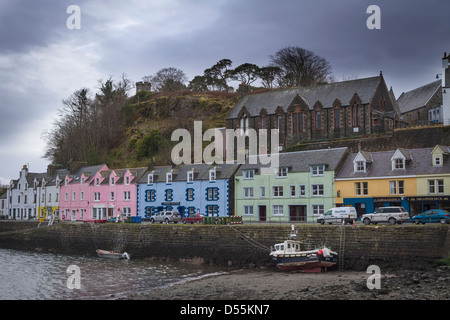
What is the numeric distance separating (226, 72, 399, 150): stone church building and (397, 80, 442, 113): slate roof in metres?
9.60

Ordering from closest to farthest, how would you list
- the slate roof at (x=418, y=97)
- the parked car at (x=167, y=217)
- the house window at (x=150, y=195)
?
the parked car at (x=167, y=217) → the house window at (x=150, y=195) → the slate roof at (x=418, y=97)

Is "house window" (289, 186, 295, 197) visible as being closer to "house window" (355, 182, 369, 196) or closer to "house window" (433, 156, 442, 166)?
"house window" (355, 182, 369, 196)

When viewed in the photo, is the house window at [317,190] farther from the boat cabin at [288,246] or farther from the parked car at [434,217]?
the boat cabin at [288,246]

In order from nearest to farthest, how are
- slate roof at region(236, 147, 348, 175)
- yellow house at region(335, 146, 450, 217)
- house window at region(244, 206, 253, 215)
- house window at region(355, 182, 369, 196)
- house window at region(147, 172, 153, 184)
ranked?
yellow house at region(335, 146, 450, 217) → house window at region(355, 182, 369, 196) → slate roof at region(236, 147, 348, 175) → house window at region(244, 206, 253, 215) → house window at region(147, 172, 153, 184)

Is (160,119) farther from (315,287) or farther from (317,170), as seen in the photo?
(315,287)

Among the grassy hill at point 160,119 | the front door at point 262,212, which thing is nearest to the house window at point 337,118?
the front door at point 262,212

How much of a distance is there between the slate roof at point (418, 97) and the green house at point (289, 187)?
31317 millimetres

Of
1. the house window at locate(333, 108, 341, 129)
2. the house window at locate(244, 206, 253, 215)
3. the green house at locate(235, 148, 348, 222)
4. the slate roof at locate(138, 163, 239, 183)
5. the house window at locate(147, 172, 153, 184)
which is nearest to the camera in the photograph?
the green house at locate(235, 148, 348, 222)

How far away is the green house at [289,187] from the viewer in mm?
45719

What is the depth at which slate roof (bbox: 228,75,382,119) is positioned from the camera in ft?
201

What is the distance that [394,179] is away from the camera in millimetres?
41875

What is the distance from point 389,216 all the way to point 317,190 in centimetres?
1147

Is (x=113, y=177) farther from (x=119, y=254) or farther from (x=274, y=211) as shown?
(x=274, y=211)

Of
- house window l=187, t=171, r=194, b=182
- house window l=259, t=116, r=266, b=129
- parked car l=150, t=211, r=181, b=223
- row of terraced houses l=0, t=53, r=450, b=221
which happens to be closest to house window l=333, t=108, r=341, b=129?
row of terraced houses l=0, t=53, r=450, b=221
